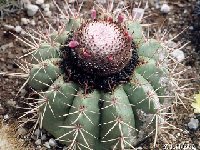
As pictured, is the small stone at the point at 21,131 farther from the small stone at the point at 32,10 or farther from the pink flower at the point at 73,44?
the small stone at the point at 32,10

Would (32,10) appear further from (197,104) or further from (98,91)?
(197,104)

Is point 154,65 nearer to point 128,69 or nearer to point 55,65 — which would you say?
point 128,69

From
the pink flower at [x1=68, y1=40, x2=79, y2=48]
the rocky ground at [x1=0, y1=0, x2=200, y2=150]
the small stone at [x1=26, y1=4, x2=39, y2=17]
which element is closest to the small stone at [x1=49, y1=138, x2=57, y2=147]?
the rocky ground at [x1=0, y1=0, x2=200, y2=150]

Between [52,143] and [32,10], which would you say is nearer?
[52,143]

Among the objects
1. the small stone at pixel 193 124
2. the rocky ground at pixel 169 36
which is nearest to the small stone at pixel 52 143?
the rocky ground at pixel 169 36

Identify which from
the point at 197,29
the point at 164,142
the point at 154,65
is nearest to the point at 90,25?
the point at 154,65

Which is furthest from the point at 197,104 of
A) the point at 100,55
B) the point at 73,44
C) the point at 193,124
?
the point at 73,44

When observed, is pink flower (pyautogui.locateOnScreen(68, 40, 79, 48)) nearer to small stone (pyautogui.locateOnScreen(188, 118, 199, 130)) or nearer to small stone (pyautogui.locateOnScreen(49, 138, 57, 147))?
small stone (pyautogui.locateOnScreen(49, 138, 57, 147))
